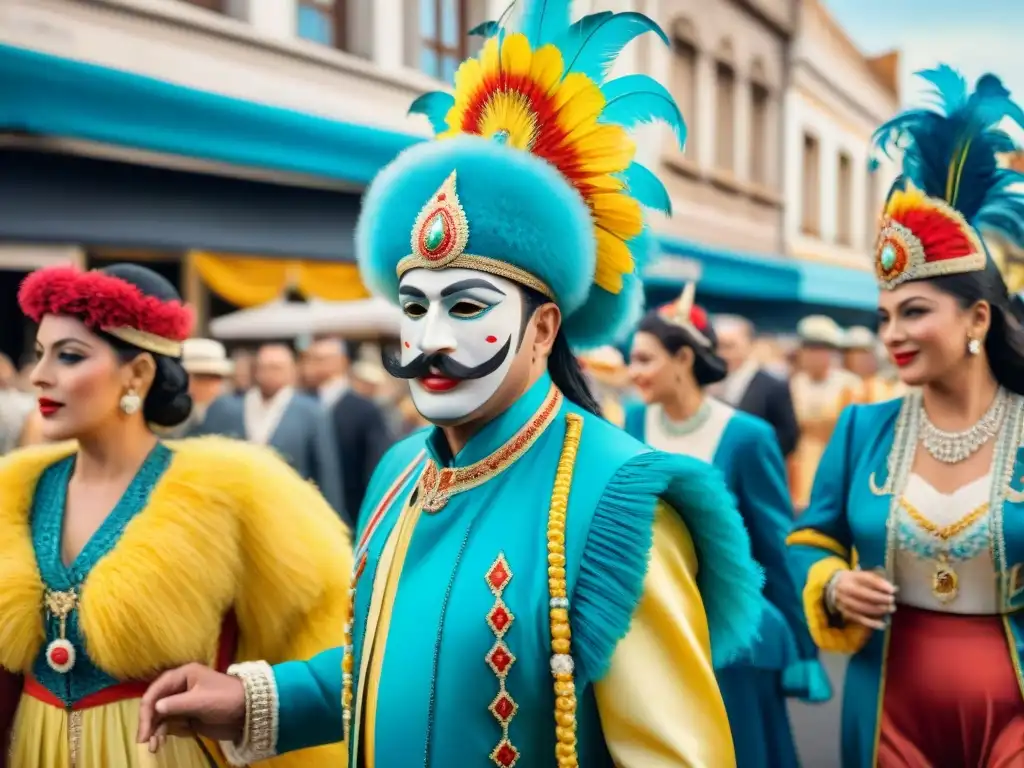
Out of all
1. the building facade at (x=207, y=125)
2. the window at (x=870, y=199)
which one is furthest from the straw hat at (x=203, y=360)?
the window at (x=870, y=199)

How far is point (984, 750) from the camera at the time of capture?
2686 millimetres

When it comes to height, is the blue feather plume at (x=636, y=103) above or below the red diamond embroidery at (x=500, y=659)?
above

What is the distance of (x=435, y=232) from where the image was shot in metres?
1.90

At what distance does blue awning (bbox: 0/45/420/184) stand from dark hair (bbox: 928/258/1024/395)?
5.33 m

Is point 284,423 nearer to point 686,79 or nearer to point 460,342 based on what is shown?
point 460,342

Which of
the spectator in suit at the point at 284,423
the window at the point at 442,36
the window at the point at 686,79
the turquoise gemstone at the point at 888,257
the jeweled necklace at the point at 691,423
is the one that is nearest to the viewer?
the turquoise gemstone at the point at 888,257

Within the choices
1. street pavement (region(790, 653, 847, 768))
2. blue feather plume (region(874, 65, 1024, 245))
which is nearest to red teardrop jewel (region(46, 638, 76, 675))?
blue feather plume (region(874, 65, 1024, 245))

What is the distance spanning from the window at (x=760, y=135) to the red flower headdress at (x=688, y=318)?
15.7m

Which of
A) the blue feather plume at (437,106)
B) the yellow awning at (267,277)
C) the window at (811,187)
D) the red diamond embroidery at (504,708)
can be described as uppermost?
the window at (811,187)

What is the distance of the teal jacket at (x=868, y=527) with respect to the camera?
8.91ft

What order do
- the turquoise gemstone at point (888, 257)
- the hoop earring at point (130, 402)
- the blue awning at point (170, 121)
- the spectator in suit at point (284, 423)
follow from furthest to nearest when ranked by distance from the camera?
the blue awning at point (170, 121), the spectator in suit at point (284, 423), the turquoise gemstone at point (888, 257), the hoop earring at point (130, 402)

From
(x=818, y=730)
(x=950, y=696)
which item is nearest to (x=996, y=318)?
(x=950, y=696)

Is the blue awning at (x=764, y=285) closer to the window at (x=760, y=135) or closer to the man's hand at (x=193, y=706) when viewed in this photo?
the window at (x=760, y=135)

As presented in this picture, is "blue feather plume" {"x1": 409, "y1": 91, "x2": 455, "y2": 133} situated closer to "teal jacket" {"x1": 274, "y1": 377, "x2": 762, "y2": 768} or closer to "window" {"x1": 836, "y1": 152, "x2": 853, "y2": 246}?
"teal jacket" {"x1": 274, "y1": 377, "x2": 762, "y2": 768}
